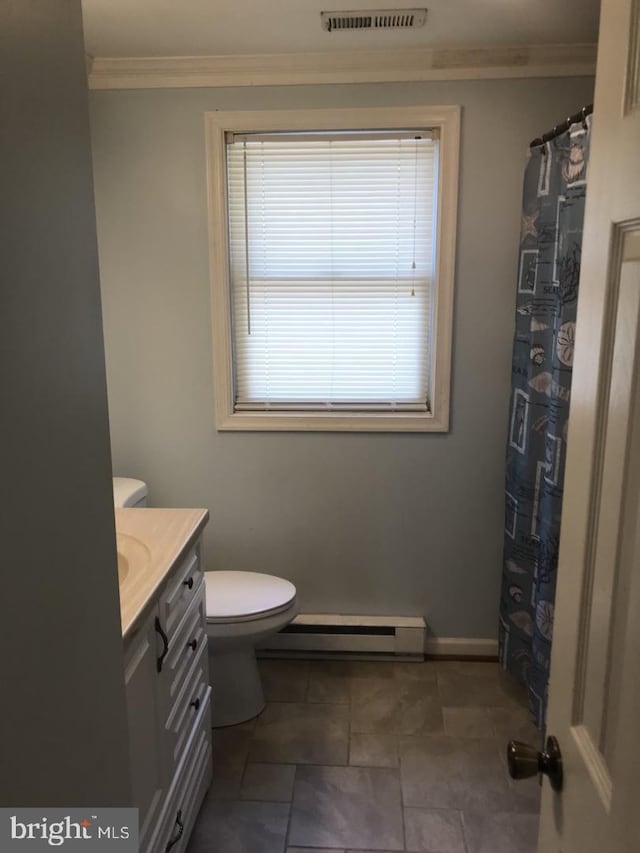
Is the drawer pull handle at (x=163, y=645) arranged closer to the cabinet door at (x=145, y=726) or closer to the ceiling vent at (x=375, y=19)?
the cabinet door at (x=145, y=726)

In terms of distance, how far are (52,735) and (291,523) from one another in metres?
2.01

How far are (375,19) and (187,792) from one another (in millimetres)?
2326

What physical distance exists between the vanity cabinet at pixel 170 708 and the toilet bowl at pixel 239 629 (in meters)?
0.22

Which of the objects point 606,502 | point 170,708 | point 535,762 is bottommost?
point 170,708

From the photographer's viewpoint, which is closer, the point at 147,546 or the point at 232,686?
the point at 147,546

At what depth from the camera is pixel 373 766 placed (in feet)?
7.14

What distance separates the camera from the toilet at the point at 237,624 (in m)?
2.22

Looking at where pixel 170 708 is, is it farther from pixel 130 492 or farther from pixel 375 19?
pixel 375 19

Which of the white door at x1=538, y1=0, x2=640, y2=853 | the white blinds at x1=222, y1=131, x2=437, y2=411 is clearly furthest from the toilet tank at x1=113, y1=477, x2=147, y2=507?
the white door at x1=538, y1=0, x2=640, y2=853

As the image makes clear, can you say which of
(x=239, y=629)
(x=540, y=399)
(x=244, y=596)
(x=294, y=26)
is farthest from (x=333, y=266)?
(x=239, y=629)

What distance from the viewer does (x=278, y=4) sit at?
6.37 ft

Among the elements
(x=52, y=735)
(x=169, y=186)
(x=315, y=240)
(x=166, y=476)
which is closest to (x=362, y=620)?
(x=166, y=476)

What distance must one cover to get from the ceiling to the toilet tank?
153 cm

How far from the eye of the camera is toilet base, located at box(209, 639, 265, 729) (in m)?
2.36
